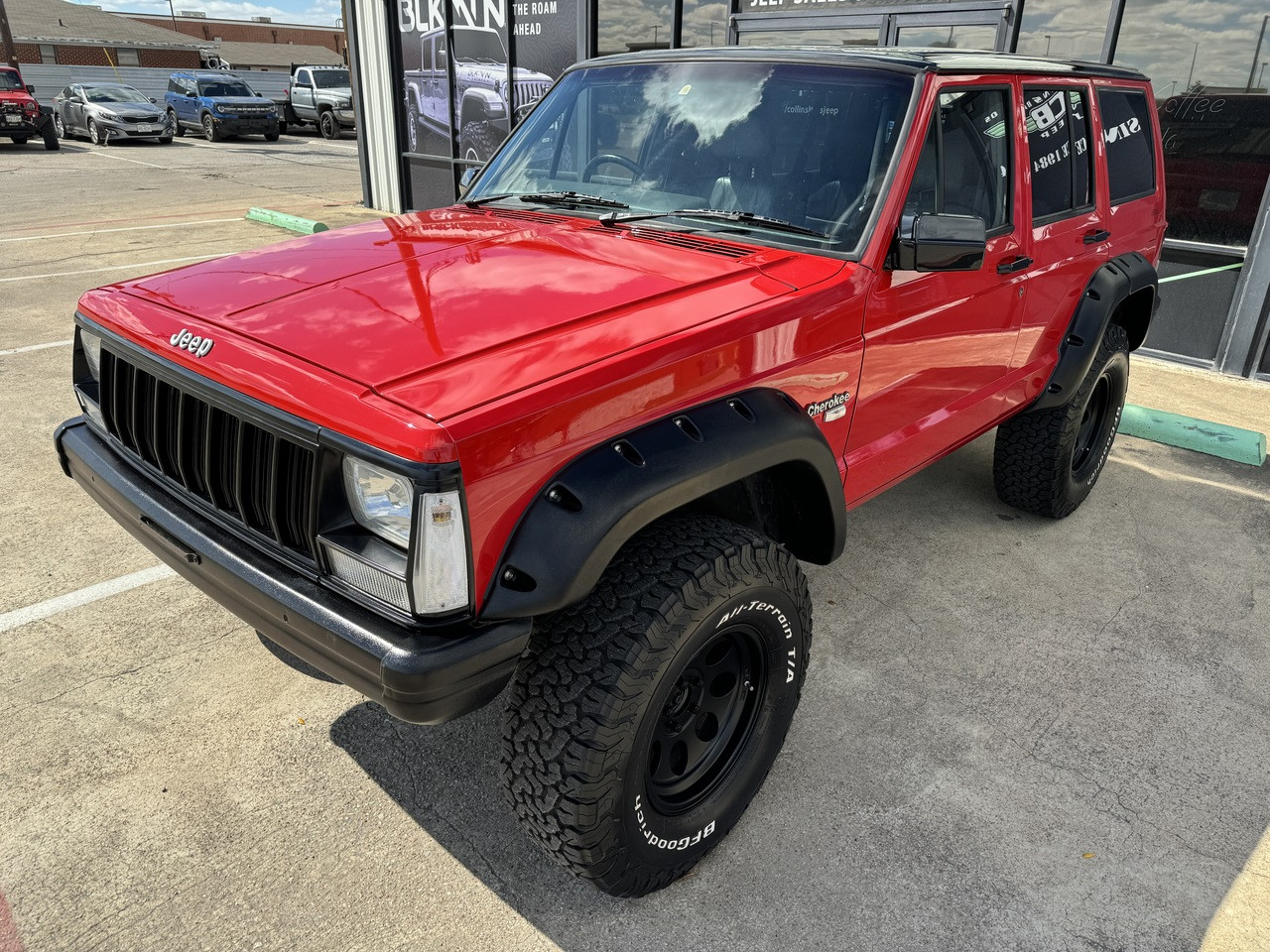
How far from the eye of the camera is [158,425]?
2.38 m

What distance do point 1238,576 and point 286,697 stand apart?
393cm

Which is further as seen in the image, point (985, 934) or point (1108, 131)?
point (1108, 131)

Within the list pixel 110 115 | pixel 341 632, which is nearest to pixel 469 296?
pixel 341 632

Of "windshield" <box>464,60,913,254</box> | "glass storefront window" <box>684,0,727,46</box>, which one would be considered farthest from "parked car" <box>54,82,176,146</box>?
"windshield" <box>464,60,913,254</box>

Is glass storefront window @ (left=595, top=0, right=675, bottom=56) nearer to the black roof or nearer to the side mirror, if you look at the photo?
the black roof

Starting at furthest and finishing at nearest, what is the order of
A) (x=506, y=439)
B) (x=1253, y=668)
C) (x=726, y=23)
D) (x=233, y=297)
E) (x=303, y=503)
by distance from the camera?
(x=726, y=23) < (x=1253, y=668) < (x=233, y=297) < (x=303, y=503) < (x=506, y=439)

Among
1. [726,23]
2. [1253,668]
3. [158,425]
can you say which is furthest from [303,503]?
[726,23]

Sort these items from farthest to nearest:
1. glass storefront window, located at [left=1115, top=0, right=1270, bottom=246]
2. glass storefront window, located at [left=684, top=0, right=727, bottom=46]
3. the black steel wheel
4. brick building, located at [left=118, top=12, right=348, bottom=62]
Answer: brick building, located at [left=118, top=12, right=348, bottom=62], glass storefront window, located at [left=684, top=0, right=727, bottom=46], glass storefront window, located at [left=1115, top=0, right=1270, bottom=246], the black steel wheel

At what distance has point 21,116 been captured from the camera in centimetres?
2036

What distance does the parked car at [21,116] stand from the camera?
20188mm

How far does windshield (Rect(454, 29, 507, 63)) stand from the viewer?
10164mm

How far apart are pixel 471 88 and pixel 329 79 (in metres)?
18.5

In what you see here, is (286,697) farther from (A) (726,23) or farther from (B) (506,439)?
(A) (726,23)

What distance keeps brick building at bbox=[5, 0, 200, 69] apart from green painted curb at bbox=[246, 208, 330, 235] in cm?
4324
